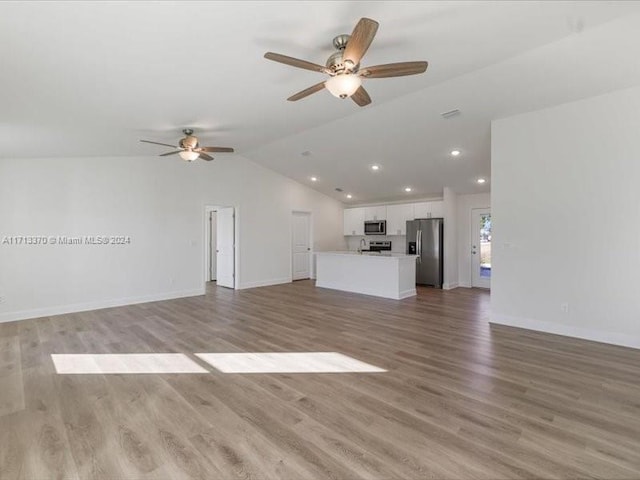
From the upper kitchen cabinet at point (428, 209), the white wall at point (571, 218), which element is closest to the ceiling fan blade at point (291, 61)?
the white wall at point (571, 218)

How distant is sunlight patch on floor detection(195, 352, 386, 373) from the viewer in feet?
10.0

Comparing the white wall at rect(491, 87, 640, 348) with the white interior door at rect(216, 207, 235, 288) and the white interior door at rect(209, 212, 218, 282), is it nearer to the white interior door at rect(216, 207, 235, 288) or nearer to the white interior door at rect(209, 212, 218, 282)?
the white interior door at rect(216, 207, 235, 288)

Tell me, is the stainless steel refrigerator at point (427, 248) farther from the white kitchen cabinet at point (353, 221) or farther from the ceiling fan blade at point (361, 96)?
the ceiling fan blade at point (361, 96)

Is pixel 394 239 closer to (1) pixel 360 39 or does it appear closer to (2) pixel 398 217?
(2) pixel 398 217

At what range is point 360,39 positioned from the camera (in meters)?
2.14

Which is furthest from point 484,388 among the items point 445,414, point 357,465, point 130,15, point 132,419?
point 130,15

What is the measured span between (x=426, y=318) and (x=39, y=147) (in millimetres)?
→ 6200

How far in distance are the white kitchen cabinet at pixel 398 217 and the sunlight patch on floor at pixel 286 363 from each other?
5.73m

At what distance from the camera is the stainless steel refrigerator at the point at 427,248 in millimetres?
7691

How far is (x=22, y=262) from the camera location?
502 cm

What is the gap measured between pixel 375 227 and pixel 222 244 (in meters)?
4.25

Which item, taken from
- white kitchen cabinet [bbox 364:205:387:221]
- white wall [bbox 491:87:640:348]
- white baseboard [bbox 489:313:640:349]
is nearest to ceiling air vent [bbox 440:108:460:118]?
white wall [bbox 491:87:640:348]

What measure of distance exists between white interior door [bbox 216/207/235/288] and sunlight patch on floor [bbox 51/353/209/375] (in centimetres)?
422

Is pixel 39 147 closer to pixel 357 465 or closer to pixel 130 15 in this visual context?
pixel 130 15
